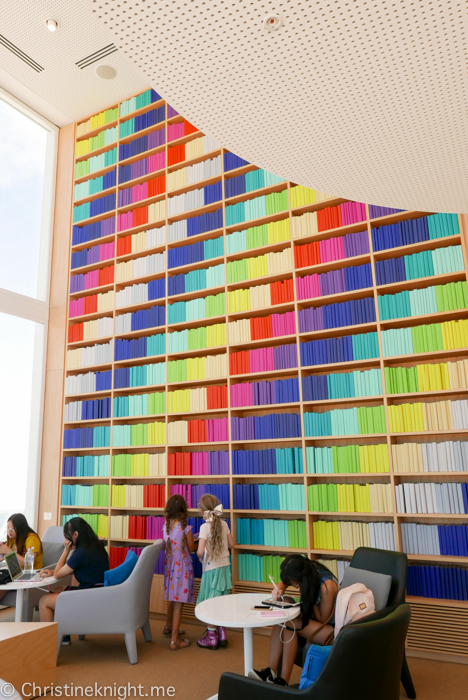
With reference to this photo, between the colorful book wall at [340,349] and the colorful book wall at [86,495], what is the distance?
278 centimetres

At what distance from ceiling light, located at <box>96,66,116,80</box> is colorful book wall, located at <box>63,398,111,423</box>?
410 cm

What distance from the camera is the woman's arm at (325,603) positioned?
112 inches

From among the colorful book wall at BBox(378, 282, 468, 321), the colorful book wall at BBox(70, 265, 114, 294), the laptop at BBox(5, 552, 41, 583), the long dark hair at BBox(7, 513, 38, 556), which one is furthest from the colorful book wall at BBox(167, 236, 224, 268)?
the laptop at BBox(5, 552, 41, 583)

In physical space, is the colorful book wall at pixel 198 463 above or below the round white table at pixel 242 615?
above

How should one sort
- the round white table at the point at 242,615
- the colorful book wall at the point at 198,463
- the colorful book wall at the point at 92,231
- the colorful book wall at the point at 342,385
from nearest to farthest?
1. the round white table at the point at 242,615
2. the colorful book wall at the point at 342,385
3. the colorful book wall at the point at 198,463
4. the colorful book wall at the point at 92,231

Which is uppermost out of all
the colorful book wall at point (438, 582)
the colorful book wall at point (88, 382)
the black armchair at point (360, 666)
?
the colorful book wall at point (88, 382)

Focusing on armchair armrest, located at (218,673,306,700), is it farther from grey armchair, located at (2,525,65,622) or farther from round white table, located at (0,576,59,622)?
grey armchair, located at (2,525,65,622)

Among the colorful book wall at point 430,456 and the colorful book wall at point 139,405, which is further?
the colorful book wall at point 139,405

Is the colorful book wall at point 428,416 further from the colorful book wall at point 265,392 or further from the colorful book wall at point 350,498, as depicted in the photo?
the colorful book wall at point 265,392

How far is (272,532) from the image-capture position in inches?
173

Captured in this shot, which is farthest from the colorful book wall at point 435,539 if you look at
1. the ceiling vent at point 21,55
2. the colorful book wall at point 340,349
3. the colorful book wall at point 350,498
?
the ceiling vent at point 21,55

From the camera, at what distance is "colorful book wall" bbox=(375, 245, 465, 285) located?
3.99 meters

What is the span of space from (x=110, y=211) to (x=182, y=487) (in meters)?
3.63

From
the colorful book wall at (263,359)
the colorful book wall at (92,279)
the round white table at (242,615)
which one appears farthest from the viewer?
the colorful book wall at (92,279)
